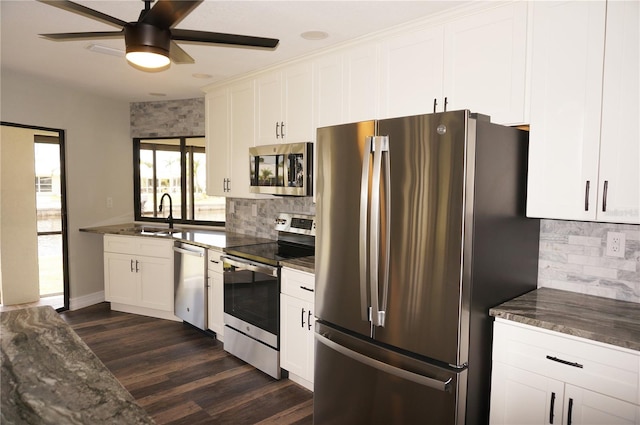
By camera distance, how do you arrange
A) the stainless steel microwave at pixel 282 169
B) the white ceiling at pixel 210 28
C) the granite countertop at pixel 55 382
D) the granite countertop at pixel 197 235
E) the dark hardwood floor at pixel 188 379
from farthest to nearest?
the granite countertop at pixel 197 235 → the stainless steel microwave at pixel 282 169 → the dark hardwood floor at pixel 188 379 → the white ceiling at pixel 210 28 → the granite countertop at pixel 55 382

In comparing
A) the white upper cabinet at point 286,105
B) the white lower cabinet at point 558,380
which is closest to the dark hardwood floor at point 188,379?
the white lower cabinet at point 558,380

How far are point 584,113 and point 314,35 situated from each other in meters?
1.75

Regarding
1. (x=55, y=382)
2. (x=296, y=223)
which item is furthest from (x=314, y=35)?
(x=55, y=382)

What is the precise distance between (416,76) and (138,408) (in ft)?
7.63

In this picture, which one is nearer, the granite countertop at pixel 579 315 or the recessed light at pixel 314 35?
the granite countertop at pixel 579 315

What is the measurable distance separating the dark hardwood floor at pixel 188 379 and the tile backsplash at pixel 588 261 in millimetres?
1753

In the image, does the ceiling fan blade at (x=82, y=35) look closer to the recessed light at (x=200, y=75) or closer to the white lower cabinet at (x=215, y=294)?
the recessed light at (x=200, y=75)

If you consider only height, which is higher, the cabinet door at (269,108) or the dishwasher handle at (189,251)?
the cabinet door at (269,108)

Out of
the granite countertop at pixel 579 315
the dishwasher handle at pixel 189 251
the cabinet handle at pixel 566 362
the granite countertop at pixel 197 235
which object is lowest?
the cabinet handle at pixel 566 362

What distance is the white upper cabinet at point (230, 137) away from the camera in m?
4.01

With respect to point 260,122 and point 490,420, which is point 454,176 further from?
point 260,122

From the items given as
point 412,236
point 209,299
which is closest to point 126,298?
point 209,299

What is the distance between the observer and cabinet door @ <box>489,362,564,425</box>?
6.04 ft

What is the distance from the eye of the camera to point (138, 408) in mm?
966
